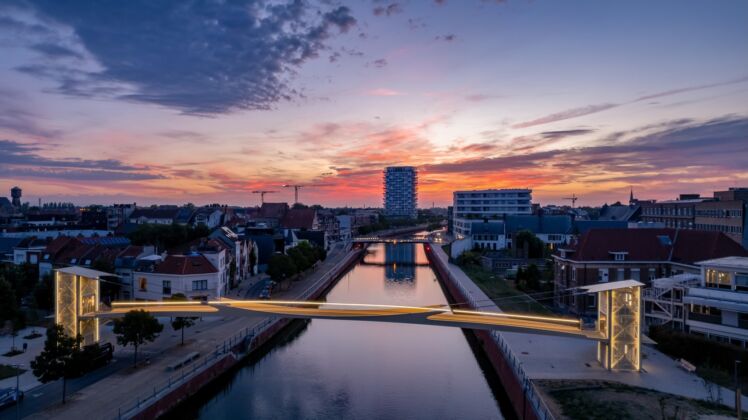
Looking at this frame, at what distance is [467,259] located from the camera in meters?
52.5

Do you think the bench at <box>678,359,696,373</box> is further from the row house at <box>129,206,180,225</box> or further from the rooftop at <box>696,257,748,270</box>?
the row house at <box>129,206,180,225</box>

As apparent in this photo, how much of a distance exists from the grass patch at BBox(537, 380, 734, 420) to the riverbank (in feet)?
42.1

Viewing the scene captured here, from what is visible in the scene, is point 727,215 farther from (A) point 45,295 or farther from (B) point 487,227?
(A) point 45,295

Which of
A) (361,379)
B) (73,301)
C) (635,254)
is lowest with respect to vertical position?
(361,379)

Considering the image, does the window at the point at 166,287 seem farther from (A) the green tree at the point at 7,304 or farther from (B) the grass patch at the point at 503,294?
(B) the grass patch at the point at 503,294

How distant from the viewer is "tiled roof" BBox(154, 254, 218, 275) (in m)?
31.1

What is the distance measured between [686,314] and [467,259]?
30242 mm

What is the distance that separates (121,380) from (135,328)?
2.19m

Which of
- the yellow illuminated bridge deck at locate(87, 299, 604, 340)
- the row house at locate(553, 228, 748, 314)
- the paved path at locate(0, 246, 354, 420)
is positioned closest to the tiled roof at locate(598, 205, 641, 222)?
→ the row house at locate(553, 228, 748, 314)

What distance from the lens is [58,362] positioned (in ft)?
54.1

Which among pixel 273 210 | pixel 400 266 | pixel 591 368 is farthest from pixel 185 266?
pixel 273 210

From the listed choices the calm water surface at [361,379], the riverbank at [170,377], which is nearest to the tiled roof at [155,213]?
the calm water surface at [361,379]

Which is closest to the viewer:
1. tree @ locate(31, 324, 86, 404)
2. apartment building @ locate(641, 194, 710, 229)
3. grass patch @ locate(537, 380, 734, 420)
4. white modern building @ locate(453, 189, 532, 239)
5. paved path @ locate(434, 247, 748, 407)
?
grass patch @ locate(537, 380, 734, 420)

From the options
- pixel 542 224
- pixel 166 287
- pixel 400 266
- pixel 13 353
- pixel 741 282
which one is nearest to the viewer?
pixel 741 282
